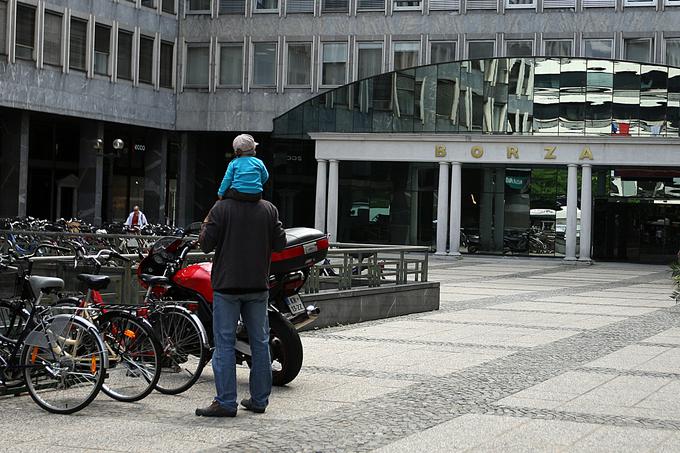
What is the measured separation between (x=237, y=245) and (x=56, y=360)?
1580 millimetres

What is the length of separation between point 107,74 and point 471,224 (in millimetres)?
15005

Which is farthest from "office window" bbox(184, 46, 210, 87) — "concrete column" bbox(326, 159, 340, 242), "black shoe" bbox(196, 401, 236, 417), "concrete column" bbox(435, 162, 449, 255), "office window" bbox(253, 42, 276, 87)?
"black shoe" bbox(196, 401, 236, 417)

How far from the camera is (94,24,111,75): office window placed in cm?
4553

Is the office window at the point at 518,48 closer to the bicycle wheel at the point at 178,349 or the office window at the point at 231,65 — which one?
the office window at the point at 231,65

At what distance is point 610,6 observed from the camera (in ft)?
156

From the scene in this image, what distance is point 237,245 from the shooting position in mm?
8977

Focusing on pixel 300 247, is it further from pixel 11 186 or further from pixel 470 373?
pixel 11 186

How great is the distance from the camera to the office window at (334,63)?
166ft

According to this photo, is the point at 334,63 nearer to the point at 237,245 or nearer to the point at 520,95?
the point at 520,95

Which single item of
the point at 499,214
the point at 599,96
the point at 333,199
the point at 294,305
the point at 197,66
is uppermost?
the point at 197,66

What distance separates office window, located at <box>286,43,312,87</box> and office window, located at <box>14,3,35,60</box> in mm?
12642

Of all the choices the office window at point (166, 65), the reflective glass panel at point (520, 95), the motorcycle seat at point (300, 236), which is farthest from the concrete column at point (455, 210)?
the motorcycle seat at point (300, 236)

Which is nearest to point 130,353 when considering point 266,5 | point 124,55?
point 124,55

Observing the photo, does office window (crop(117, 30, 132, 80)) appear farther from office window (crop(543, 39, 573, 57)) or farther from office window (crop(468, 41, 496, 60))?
office window (crop(543, 39, 573, 57))
